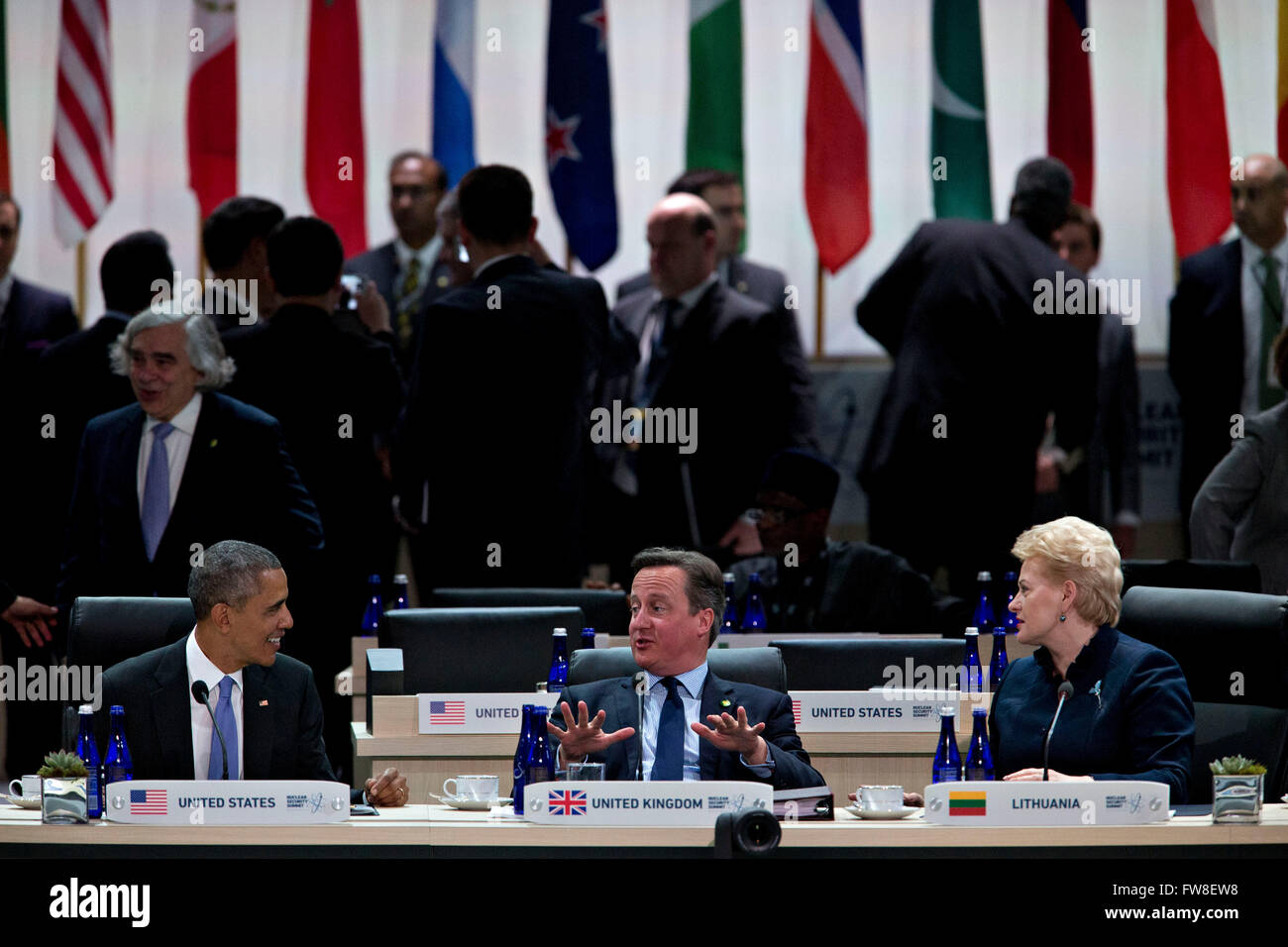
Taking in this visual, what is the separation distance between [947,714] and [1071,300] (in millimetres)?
3094

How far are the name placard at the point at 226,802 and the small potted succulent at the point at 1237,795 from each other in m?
1.47

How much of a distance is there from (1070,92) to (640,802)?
17.2 ft

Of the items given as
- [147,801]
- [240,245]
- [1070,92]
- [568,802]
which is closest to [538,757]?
[568,802]

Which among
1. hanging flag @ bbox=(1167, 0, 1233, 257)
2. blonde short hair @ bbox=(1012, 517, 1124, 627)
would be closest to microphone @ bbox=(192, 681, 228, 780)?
blonde short hair @ bbox=(1012, 517, 1124, 627)

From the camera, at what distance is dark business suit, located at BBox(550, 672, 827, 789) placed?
3602mm

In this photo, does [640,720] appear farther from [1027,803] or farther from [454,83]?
[454,83]

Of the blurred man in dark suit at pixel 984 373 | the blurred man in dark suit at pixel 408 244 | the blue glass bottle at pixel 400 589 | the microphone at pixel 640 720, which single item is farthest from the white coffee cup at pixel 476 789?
the blurred man in dark suit at pixel 408 244

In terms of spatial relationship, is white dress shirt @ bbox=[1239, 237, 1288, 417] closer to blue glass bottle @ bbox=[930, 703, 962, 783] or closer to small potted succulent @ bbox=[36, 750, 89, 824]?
blue glass bottle @ bbox=[930, 703, 962, 783]

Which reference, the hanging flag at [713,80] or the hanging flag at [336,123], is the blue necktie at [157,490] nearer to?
the hanging flag at [336,123]

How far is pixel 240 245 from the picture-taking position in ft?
18.8

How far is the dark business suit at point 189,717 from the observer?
11.9ft

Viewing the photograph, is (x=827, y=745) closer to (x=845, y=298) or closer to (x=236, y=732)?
A: (x=236, y=732)

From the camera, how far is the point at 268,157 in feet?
25.3
